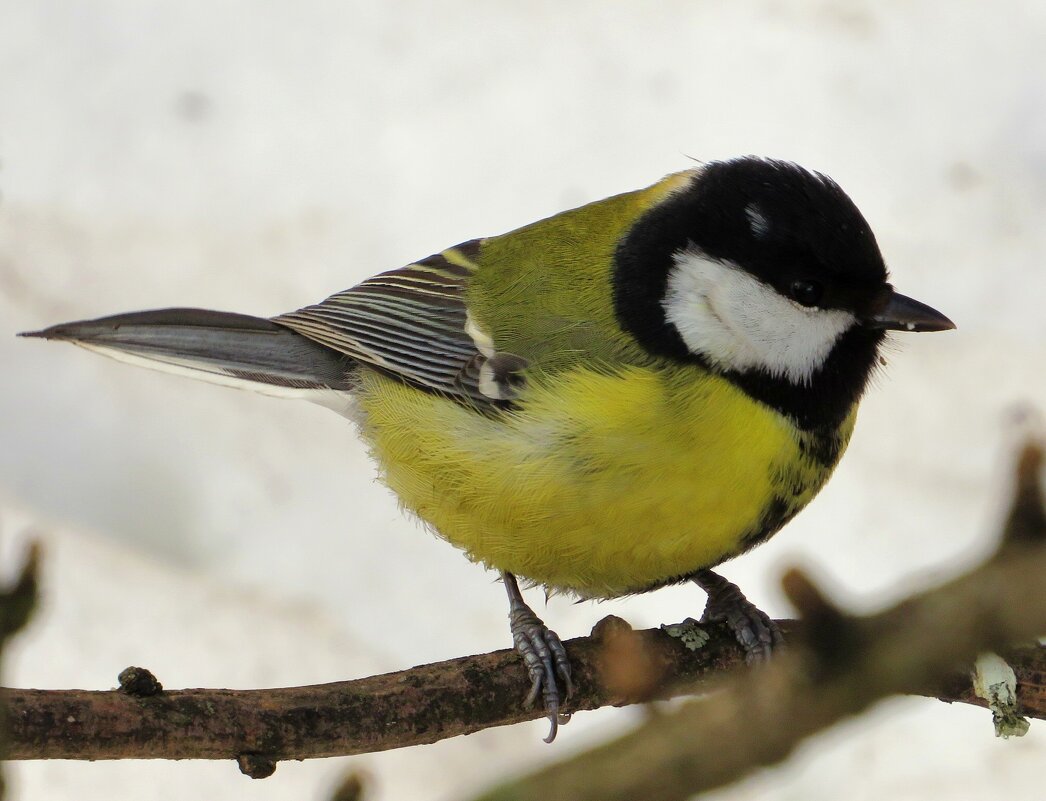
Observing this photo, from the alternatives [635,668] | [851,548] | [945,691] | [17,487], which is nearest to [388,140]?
[17,487]

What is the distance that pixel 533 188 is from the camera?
458 cm

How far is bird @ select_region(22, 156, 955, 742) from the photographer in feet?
6.72

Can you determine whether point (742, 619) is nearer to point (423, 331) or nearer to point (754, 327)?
point (754, 327)

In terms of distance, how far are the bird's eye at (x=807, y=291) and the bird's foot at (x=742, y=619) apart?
0.50 m

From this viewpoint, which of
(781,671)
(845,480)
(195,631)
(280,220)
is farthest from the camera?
(280,220)

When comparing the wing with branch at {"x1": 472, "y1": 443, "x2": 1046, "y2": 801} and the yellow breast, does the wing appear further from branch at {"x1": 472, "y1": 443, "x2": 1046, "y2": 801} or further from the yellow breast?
branch at {"x1": 472, "y1": 443, "x2": 1046, "y2": 801}

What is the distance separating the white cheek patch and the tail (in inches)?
33.8

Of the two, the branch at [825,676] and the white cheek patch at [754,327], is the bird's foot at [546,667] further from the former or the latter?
the branch at [825,676]

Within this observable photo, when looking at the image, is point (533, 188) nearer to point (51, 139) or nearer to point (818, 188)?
point (51, 139)

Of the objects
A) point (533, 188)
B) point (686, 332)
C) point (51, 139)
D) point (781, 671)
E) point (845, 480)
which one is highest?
point (51, 139)

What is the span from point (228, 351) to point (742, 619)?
1191mm

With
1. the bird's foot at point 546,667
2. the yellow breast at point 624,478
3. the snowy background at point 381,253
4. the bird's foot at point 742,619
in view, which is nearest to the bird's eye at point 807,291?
the yellow breast at point 624,478

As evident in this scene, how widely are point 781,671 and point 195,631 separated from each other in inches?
121

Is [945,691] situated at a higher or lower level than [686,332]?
lower
